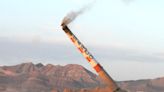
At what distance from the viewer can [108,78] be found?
2072 inches

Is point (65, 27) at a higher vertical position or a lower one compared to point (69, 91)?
lower

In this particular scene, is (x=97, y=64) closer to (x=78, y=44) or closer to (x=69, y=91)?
(x=78, y=44)

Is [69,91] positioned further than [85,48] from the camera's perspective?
Yes

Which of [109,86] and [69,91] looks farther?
[69,91]

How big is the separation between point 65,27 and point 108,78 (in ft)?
28.0

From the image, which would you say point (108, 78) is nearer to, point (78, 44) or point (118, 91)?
point (118, 91)

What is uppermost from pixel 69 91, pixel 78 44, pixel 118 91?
pixel 69 91

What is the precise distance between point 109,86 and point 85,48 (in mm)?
5798

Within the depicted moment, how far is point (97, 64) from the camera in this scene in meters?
52.2

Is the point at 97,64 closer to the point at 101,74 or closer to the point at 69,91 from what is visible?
the point at 101,74

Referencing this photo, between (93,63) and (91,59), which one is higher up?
(91,59)

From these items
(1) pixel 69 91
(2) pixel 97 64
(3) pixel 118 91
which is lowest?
(3) pixel 118 91

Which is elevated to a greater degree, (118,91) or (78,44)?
(78,44)

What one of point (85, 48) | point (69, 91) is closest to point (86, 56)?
point (85, 48)
